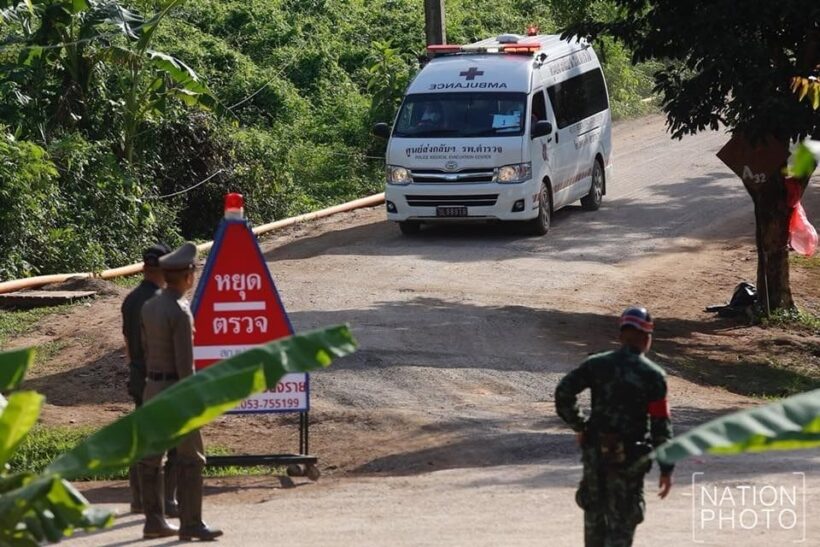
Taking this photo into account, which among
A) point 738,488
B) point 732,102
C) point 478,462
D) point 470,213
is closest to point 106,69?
point 470,213

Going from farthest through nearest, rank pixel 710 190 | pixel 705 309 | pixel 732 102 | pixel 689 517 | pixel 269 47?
pixel 269 47 → pixel 710 190 → pixel 705 309 → pixel 732 102 → pixel 689 517

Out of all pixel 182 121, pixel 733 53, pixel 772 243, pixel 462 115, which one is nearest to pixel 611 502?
pixel 733 53

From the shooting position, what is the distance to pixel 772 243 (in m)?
16.9

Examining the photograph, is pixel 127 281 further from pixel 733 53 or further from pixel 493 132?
pixel 733 53

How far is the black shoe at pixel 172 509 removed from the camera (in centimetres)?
927

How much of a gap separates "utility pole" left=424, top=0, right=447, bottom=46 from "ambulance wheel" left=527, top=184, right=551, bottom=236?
4.69 meters

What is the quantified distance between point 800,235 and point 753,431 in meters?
14.5

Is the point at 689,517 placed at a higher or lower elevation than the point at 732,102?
lower

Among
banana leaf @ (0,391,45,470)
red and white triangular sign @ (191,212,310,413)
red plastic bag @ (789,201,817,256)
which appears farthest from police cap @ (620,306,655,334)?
red plastic bag @ (789,201,817,256)

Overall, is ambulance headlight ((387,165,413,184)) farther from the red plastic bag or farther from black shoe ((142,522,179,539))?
black shoe ((142,522,179,539))

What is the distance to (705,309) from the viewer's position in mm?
17406

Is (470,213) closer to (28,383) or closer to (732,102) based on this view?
(732,102)

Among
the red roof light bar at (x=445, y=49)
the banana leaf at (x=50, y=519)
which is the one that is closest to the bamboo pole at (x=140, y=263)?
the red roof light bar at (x=445, y=49)

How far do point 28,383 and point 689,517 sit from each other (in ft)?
23.4
